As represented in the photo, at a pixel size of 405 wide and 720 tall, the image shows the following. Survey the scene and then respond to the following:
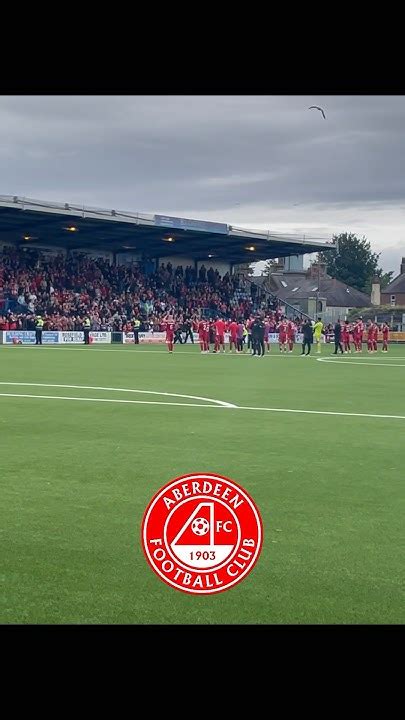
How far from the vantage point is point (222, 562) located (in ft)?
14.2

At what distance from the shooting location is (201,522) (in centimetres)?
418

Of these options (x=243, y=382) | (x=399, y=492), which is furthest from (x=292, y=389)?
(x=399, y=492)

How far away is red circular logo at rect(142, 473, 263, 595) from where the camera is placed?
416 centimetres

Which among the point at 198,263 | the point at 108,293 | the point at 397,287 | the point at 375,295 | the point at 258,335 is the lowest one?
the point at 258,335

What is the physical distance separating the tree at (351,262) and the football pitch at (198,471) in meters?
112

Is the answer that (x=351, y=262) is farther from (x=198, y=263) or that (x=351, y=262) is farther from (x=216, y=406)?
(x=216, y=406)

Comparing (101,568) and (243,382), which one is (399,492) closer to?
(101,568)

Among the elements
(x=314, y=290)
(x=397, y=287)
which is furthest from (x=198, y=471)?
(x=397, y=287)

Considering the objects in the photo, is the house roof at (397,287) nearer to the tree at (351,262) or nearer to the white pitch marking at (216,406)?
the tree at (351,262)

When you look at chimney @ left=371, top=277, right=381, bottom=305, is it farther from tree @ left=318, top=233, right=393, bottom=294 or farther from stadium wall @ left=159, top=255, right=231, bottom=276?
stadium wall @ left=159, top=255, right=231, bottom=276

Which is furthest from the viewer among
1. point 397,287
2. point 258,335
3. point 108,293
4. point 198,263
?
point 397,287

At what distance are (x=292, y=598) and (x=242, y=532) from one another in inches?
31.3

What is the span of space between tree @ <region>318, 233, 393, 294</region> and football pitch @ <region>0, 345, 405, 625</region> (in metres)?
112

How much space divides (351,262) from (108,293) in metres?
75.7
